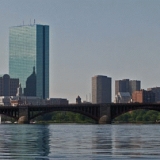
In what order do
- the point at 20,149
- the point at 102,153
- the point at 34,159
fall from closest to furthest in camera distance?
the point at 34,159
the point at 102,153
the point at 20,149

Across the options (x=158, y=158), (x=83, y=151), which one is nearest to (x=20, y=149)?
(x=83, y=151)

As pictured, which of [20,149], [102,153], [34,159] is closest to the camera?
[34,159]

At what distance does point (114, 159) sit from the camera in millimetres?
53469

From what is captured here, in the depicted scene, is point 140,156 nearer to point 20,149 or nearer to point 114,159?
point 114,159

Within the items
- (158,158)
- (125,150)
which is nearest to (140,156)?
(158,158)

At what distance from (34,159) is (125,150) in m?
12.1

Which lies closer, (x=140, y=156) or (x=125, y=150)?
(x=140, y=156)

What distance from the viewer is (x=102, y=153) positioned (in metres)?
59.3

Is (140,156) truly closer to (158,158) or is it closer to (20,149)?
(158,158)

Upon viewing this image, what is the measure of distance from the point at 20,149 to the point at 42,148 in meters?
2.32

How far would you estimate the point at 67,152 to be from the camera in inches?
2381

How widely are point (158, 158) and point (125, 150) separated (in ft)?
28.9

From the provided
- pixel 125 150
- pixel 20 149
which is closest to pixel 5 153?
pixel 20 149

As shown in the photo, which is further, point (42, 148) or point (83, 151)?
point (42, 148)
